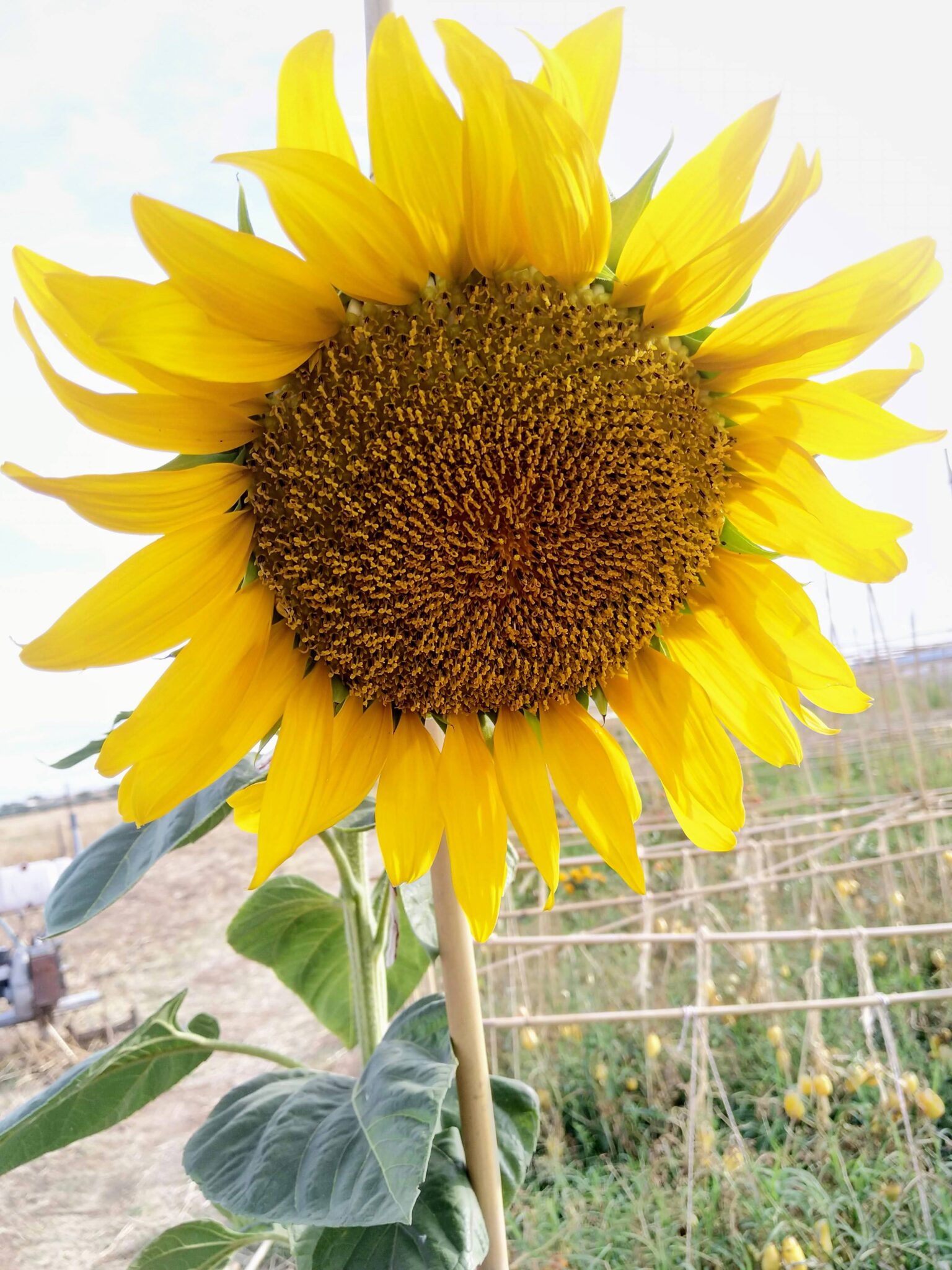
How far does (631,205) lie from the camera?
49 cm

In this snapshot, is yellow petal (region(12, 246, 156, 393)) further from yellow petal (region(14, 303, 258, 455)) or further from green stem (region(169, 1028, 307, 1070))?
green stem (region(169, 1028, 307, 1070))

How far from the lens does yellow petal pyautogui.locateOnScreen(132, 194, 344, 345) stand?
41cm

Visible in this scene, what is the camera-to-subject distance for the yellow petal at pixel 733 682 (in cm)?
59

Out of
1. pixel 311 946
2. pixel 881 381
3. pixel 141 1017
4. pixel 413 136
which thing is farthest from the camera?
pixel 141 1017

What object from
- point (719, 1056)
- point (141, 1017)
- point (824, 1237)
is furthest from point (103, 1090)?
point (141, 1017)

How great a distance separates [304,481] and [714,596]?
0.83 ft

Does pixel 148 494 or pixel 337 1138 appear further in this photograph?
pixel 337 1138

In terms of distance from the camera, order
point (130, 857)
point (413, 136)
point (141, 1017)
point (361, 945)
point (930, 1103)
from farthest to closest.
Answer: point (141, 1017), point (930, 1103), point (361, 945), point (130, 857), point (413, 136)

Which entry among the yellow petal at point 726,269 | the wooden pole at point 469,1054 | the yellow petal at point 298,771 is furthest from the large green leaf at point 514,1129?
the yellow petal at point 726,269

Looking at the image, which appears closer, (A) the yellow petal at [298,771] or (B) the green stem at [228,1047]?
(A) the yellow petal at [298,771]

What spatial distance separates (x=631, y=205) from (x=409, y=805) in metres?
0.34

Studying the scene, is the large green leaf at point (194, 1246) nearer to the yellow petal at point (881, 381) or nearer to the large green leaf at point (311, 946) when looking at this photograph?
the large green leaf at point (311, 946)

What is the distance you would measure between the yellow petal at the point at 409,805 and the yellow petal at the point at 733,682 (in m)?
0.17

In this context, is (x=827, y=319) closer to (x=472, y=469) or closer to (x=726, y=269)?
(x=726, y=269)
